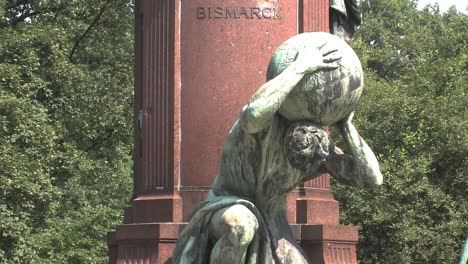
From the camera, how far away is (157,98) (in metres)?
9.28

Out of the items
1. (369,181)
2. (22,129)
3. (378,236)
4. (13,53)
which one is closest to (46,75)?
(13,53)

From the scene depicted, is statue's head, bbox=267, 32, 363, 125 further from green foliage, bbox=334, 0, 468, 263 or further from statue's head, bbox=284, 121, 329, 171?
green foliage, bbox=334, 0, 468, 263

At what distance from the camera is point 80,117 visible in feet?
82.2

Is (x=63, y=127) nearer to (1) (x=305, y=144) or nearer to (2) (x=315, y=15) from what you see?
(2) (x=315, y=15)

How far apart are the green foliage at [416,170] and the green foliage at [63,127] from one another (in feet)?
16.3

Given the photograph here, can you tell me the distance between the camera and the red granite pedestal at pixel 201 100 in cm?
902

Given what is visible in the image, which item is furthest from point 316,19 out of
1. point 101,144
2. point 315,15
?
point 101,144

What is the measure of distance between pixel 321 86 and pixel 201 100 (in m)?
2.21

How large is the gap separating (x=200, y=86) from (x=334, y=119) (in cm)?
211

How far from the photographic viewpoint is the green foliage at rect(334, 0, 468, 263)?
72.0 ft

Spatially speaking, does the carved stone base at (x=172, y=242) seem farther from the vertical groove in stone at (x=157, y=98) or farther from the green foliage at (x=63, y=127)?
the green foliage at (x=63, y=127)

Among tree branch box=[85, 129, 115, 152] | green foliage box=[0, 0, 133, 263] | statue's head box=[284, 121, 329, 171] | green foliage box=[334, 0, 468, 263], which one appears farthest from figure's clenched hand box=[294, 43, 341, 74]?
tree branch box=[85, 129, 115, 152]

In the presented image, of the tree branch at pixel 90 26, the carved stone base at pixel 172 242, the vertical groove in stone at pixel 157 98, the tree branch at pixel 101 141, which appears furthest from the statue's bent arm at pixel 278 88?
the tree branch at pixel 90 26

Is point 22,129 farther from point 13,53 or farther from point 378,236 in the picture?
point 378,236
